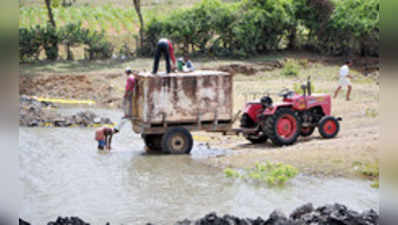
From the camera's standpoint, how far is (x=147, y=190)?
1013 centimetres

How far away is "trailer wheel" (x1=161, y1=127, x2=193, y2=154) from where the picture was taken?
12.8 metres

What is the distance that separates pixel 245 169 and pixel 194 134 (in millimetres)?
5082

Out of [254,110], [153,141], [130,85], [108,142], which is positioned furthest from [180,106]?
[108,142]

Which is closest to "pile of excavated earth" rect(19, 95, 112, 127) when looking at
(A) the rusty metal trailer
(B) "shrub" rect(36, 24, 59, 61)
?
(A) the rusty metal trailer

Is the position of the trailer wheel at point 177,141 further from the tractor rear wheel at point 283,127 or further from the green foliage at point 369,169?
the green foliage at point 369,169

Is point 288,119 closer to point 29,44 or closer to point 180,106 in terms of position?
point 180,106

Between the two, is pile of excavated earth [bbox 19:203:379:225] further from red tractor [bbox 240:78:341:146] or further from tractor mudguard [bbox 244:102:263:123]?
tractor mudguard [bbox 244:102:263:123]

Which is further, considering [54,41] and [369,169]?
[54,41]

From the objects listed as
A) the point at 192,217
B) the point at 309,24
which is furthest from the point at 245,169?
the point at 309,24

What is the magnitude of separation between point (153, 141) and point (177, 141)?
1095 millimetres

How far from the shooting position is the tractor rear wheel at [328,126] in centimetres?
1356

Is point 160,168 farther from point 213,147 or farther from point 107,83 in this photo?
point 107,83

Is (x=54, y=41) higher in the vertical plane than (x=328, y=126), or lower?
higher

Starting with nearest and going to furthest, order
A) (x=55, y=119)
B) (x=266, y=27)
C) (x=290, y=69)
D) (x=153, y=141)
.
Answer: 1. (x=153, y=141)
2. (x=55, y=119)
3. (x=290, y=69)
4. (x=266, y=27)
